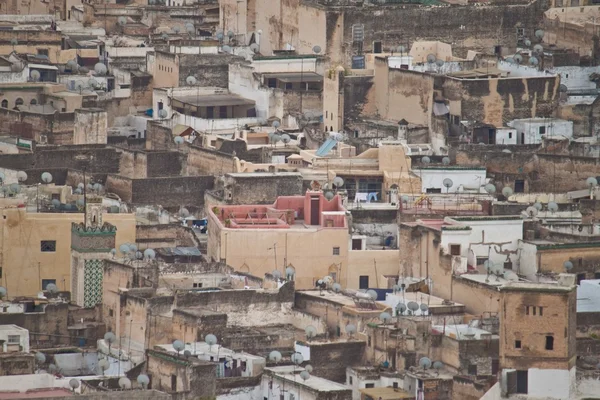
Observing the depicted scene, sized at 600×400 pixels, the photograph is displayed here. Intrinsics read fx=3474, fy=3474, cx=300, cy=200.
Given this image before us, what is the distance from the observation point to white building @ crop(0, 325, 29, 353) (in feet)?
210

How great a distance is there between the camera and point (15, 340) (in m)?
64.3

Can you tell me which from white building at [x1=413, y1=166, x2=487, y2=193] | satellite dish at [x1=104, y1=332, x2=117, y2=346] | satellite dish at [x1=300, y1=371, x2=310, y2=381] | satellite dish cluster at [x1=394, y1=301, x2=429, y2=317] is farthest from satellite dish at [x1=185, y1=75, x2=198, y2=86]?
satellite dish at [x1=300, y1=371, x2=310, y2=381]

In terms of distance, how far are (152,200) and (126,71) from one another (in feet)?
37.2

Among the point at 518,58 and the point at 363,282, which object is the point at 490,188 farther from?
the point at 518,58

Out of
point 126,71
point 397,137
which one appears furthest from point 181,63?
point 397,137

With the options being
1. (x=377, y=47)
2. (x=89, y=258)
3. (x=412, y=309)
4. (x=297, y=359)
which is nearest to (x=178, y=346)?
(x=297, y=359)

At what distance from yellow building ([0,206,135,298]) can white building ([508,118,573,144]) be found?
1493 cm

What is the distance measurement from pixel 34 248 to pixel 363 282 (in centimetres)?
684

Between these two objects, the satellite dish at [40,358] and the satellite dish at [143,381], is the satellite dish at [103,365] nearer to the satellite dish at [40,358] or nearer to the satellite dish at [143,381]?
the satellite dish at [40,358]

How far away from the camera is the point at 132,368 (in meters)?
63.1

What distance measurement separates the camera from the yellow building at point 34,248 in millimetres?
71625

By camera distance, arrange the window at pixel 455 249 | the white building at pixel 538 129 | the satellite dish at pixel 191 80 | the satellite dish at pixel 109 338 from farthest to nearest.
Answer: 1. the satellite dish at pixel 191 80
2. the white building at pixel 538 129
3. the window at pixel 455 249
4. the satellite dish at pixel 109 338

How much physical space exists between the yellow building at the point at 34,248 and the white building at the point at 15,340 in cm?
710

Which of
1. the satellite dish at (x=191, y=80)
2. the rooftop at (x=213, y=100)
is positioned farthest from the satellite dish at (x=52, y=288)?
the satellite dish at (x=191, y=80)
